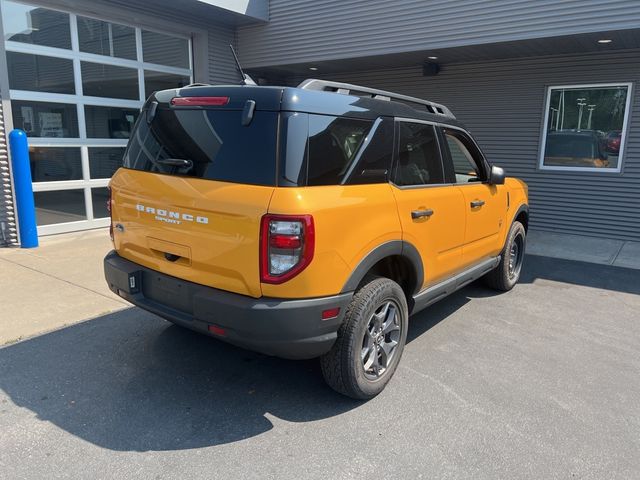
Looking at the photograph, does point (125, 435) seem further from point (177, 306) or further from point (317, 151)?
point (317, 151)

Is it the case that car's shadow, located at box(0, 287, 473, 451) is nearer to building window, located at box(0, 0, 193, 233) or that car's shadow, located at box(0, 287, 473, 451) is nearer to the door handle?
the door handle

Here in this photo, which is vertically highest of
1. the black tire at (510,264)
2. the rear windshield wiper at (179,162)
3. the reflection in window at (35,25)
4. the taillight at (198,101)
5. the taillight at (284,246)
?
the reflection in window at (35,25)

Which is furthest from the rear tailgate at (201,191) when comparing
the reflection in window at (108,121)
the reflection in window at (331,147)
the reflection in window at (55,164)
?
the reflection in window at (108,121)

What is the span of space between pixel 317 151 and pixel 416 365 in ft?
6.11

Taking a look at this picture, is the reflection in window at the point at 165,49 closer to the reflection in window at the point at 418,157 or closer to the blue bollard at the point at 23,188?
the blue bollard at the point at 23,188

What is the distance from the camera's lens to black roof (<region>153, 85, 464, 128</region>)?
2744mm

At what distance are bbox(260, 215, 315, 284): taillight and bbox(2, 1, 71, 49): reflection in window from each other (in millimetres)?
6720

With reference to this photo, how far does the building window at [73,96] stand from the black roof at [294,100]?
15.9 ft

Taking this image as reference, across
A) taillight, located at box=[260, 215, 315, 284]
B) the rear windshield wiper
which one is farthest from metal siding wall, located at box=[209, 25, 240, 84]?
taillight, located at box=[260, 215, 315, 284]

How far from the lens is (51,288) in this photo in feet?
17.3

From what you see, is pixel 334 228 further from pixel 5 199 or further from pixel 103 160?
pixel 103 160

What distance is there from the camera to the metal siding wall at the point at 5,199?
23.3ft

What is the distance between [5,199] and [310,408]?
20.6 feet

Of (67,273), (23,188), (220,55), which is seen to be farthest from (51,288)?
(220,55)
